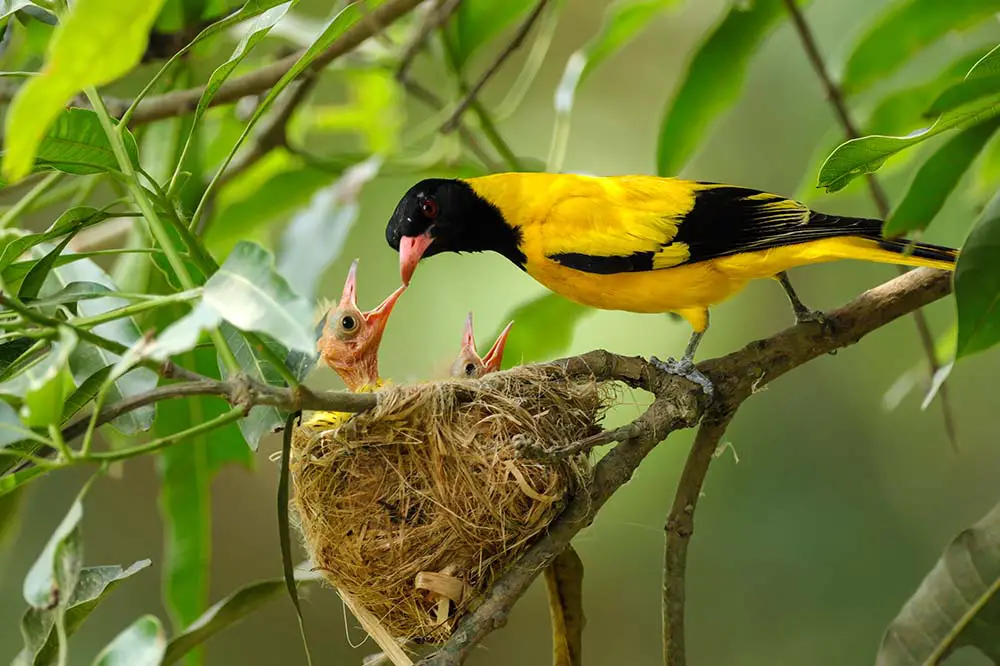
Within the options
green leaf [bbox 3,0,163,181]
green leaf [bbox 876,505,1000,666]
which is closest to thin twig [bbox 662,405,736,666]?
green leaf [bbox 876,505,1000,666]

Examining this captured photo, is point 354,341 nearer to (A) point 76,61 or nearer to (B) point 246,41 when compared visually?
(B) point 246,41

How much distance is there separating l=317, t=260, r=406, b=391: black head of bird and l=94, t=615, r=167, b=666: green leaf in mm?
1426

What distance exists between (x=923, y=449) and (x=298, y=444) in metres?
4.00

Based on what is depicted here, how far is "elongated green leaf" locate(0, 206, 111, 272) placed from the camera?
5.79ft

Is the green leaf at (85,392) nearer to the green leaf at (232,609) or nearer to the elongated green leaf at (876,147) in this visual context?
the green leaf at (232,609)

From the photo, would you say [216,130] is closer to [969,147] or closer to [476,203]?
[476,203]

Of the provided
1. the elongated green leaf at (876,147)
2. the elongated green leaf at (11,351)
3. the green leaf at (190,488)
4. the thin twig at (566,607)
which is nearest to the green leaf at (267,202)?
the green leaf at (190,488)

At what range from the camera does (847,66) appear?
10.0 feet

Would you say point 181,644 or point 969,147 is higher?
point 969,147

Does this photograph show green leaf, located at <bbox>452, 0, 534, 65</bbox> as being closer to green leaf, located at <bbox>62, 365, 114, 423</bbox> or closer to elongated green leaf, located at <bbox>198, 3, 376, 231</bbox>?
elongated green leaf, located at <bbox>198, 3, 376, 231</bbox>

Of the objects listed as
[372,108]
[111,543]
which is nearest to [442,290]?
[372,108]

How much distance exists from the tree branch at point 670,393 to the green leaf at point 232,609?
57 cm

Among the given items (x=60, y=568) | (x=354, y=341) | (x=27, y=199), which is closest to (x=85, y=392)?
(x=60, y=568)

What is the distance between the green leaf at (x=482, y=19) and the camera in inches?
131
